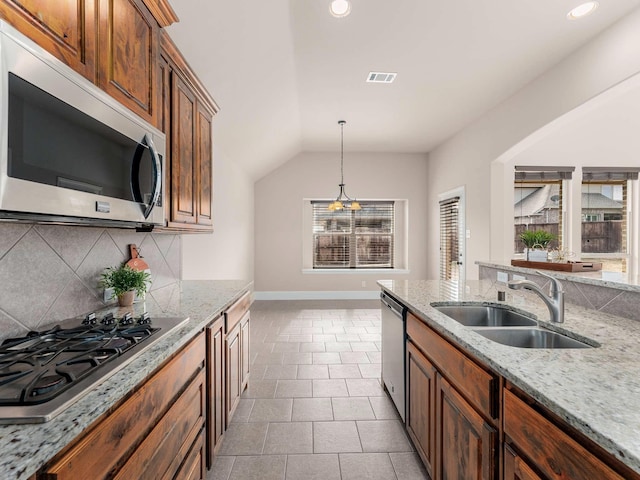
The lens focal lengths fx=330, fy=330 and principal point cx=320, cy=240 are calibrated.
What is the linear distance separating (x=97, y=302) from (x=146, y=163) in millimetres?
893

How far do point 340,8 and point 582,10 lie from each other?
1849mm

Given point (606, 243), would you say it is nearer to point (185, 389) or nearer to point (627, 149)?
point (627, 149)

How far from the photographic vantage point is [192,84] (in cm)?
223

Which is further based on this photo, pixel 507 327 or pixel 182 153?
pixel 182 153

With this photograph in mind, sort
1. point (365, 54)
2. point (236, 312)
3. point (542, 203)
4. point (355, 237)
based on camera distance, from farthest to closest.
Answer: point (355, 237)
point (542, 203)
point (365, 54)
point (236, 312)

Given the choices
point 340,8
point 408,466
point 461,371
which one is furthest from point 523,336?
point 340,8

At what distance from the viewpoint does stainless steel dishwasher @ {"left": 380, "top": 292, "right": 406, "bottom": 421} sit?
7.18 feet

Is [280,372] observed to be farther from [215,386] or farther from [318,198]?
[318,198]

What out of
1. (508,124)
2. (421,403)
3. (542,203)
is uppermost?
(508,124)

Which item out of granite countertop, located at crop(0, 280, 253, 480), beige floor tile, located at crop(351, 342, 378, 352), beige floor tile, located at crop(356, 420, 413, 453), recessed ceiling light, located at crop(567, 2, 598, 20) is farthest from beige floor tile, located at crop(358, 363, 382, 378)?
recessed ceiling light, located at crop(567, 2, 598, 20)

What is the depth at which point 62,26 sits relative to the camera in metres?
0.98

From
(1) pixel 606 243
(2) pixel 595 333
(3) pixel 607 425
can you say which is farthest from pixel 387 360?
(1) pixel 606 243

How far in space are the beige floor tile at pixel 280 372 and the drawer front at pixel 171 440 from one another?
5.09 feet

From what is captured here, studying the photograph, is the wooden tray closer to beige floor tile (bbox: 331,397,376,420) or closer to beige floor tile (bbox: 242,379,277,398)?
beige floor tile (bbox: 331,397,376,420)
